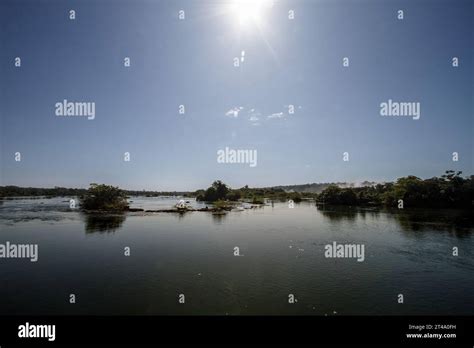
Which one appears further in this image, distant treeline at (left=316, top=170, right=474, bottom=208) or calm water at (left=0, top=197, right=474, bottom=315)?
distant treeline at (left=316, top=170, right=474, bottom=208)

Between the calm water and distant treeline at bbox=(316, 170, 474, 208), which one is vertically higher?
distant treeline at bbox=(316, 170, 474, 208)

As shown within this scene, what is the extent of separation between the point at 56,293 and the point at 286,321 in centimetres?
1460

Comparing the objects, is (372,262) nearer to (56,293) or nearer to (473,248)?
(473,248)

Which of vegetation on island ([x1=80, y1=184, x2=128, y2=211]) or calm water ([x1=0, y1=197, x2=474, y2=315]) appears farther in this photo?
vegetation on island ([x1=80, y1=184, x2=128, y2=211])

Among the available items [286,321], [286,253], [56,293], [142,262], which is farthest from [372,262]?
[56,293]

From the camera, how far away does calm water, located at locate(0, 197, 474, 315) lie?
15.1 m

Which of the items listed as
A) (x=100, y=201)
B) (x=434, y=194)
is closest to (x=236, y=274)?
(x=100, y=201)

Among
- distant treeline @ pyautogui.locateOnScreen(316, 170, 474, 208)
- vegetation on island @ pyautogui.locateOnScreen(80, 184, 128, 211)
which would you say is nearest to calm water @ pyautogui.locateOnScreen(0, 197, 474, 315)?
vegetation on island @ pyautogui.locateOnScreen(80, 184, 128, 211)

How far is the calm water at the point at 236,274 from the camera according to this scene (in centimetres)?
1509

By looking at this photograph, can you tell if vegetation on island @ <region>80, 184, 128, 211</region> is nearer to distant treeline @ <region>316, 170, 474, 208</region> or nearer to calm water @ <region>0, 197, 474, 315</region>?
calm water @ <region>0, 197, 474, 315</region>

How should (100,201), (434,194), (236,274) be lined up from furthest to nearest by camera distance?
(434,194)
(100,201)
(236,274)

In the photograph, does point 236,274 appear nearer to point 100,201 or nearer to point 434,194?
point 100,201

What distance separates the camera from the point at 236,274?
1986cm

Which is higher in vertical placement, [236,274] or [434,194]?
[434,194]
